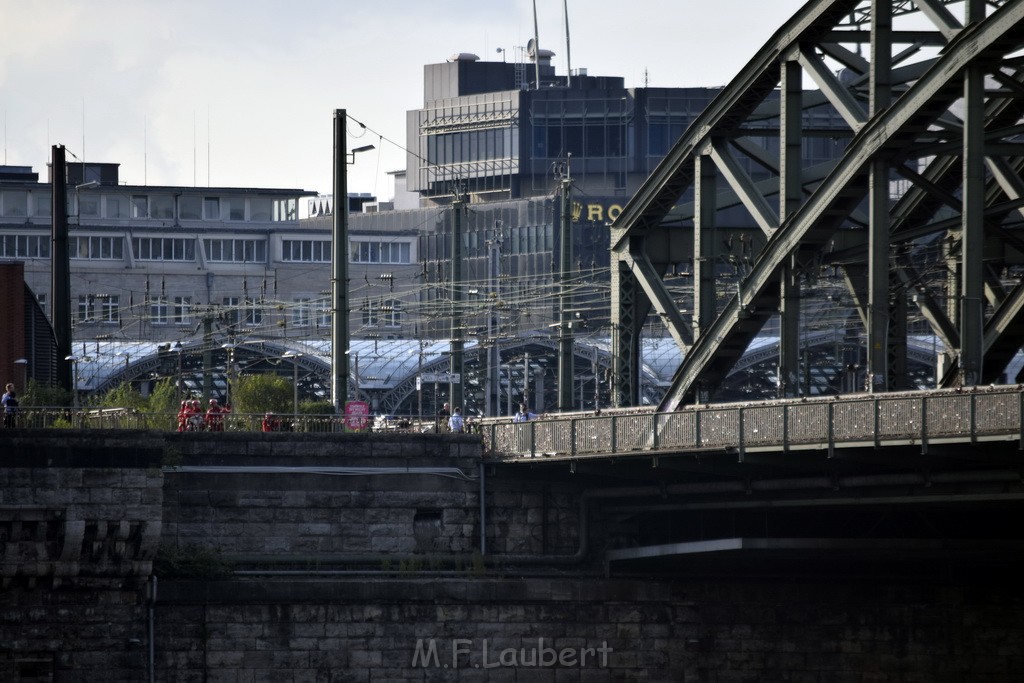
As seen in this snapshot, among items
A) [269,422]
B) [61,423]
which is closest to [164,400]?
[269,422]

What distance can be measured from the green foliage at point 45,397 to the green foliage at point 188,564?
862 cm

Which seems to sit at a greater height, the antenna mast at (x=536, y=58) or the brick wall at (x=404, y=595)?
the antenna mast at (x=536, y=58)

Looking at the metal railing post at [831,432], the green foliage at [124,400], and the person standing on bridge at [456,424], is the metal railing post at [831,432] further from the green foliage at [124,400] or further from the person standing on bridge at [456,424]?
the green foliage at [124,400]

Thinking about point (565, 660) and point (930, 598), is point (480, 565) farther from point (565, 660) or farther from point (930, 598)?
point (930, 598)

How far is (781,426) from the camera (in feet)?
143

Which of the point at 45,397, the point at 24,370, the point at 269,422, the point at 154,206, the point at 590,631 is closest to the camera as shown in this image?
the point at 590,631

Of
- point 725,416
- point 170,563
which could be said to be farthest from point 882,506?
point 170,563

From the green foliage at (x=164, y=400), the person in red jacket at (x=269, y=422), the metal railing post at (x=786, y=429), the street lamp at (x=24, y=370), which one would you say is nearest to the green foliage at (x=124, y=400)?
the green foliage at (x=164, y=400)

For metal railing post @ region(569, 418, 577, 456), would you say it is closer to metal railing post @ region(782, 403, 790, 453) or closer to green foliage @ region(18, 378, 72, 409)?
metal railing post @ region(782, 403, 790, 453)

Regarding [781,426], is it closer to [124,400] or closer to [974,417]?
[974,417]

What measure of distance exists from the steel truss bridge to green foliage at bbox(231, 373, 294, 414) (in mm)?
23339

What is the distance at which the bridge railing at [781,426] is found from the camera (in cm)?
3876

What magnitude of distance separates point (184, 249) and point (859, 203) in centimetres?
9994

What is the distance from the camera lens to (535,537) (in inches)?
2066
